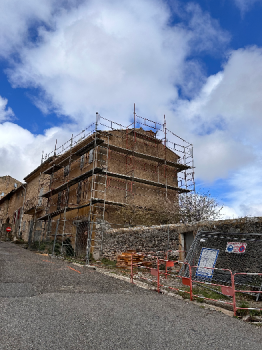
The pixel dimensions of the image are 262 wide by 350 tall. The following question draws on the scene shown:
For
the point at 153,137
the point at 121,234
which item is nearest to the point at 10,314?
the point at 121,234

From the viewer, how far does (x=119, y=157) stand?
2078 centimetres

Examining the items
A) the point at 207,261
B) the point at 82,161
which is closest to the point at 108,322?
the point at 207,261

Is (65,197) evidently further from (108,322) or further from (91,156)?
(108,322)

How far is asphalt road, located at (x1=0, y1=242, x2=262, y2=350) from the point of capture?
3692mm

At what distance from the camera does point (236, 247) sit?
7938mm

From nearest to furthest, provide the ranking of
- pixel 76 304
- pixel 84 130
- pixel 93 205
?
pixel 76 304
pixel 93 205
pixel 84 130

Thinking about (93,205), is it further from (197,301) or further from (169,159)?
(197,301)

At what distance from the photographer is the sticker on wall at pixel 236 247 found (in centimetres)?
777

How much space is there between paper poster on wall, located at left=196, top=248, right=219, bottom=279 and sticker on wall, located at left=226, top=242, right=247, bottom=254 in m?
0.40

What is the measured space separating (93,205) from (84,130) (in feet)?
20.8

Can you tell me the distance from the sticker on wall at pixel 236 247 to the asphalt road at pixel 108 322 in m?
2.54

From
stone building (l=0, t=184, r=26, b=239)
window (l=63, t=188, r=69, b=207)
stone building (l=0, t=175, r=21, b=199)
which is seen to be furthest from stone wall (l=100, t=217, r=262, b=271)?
→ stone building (l=0, t=175, r=21, b=199)

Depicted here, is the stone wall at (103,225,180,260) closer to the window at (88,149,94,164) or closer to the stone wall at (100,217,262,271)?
the stone wall at (100,217,262,271)

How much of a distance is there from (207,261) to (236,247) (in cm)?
103
